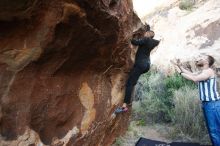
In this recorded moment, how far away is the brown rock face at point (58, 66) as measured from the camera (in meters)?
3.54

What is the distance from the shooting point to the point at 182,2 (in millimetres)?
16109

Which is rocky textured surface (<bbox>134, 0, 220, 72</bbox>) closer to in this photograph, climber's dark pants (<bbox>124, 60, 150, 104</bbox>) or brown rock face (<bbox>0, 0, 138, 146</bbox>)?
climber's dark pants (<bbox>124, 60, 150, 104</bbox>)

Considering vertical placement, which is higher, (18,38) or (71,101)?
(18,38)

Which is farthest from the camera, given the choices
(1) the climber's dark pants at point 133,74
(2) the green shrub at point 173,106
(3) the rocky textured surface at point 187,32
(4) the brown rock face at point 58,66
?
(3) the rocky textured surface at point 187,32

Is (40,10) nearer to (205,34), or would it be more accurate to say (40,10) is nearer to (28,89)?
(28,89)

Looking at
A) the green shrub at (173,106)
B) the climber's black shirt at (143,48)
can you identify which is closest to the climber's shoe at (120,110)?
the climber's black shirt at (143,48)

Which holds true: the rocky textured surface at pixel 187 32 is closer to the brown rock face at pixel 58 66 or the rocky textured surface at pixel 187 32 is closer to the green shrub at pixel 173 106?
the green shrub at pixel 173 106

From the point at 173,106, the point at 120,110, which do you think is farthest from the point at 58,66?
the point at 173,106

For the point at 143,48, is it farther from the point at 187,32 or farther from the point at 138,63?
the point at 187,32

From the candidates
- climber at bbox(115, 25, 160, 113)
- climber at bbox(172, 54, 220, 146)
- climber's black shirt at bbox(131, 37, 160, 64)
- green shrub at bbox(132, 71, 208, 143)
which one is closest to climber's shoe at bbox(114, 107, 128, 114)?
climber at bbox(115, 25, 160, 113)

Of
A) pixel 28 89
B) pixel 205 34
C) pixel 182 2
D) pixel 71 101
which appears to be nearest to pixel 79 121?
pixel 71 101

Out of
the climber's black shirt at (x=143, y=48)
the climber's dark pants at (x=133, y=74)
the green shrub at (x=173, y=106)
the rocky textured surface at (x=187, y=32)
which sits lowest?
the green shrub at (x=173, y=106)

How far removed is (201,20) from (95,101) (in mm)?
9233

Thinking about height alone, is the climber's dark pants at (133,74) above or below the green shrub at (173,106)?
above
